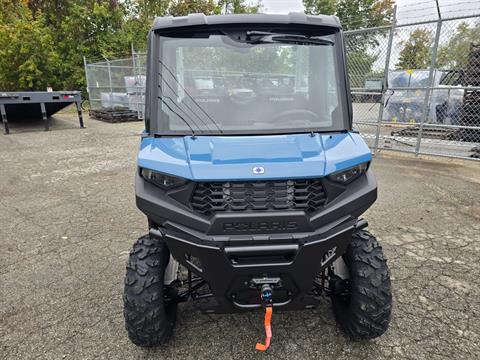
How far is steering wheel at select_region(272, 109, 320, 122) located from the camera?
243 cm

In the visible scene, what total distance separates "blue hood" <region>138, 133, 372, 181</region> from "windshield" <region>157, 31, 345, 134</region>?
18 cm

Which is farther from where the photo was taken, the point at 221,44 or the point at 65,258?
the point at 65,258

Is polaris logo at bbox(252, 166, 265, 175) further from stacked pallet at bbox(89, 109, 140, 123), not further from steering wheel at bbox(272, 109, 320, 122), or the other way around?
stacked pallet at bbox(89, 109, 140, 123)

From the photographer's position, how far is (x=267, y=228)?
190 cm

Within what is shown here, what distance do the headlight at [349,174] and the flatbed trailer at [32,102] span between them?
1204 cm

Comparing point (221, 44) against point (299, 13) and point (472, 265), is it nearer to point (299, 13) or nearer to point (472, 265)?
point (299, 13)

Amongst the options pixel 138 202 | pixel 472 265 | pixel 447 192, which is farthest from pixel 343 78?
pixel 447 192

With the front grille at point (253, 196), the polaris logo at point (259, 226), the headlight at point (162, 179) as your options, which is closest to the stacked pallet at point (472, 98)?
the front grille at point (253, 196)

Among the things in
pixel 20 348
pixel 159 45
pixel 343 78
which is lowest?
pixel 20 348

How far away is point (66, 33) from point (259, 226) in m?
26.1

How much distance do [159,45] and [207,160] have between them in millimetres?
1028

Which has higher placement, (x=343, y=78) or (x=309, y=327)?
(x=343, y=78)

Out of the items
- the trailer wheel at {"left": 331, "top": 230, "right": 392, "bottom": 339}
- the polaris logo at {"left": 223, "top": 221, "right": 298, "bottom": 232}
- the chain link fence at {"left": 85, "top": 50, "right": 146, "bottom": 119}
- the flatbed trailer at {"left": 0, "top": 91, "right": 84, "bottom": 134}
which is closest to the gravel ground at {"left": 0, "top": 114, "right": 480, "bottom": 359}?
the trailer wheel at {"left": 331, "top": 230, "right": 392, "bottom": 339}

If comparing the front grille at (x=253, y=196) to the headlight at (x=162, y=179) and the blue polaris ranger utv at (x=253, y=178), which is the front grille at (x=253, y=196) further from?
the headlight at (x=162, y=179)
